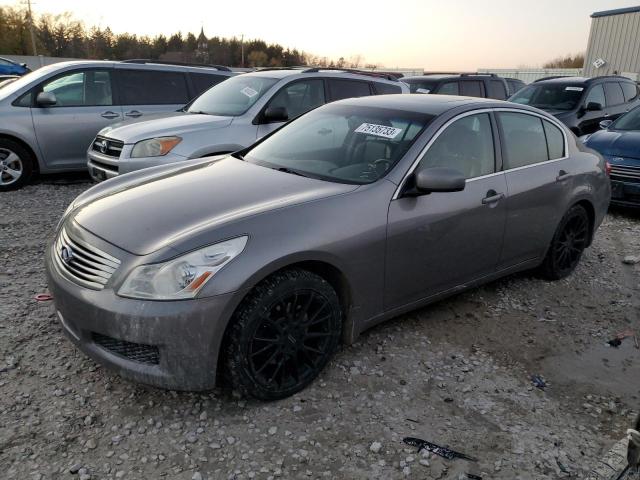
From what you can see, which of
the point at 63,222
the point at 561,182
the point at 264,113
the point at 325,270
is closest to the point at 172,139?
the point at 264,113

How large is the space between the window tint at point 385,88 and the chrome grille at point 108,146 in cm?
356

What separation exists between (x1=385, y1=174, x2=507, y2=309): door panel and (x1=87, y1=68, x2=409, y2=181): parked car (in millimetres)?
3194

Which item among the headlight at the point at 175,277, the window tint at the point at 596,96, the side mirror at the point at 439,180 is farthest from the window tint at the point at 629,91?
the headlight at the point at 175,277

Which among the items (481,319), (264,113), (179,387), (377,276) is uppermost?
(264,113)

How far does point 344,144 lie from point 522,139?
154cm

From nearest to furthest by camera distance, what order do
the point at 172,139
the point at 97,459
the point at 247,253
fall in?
the point at 97,459
the point at 247,253
the point at 172,139

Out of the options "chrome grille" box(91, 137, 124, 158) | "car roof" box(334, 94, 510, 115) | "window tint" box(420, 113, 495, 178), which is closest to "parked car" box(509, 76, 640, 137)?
"car roof" box(334, 94, 510, 115)

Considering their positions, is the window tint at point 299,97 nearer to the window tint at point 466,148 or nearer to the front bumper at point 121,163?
the front bumper at point 121,163

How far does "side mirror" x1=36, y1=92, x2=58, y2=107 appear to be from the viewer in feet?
23.4

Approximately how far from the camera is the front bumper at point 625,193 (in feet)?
23.3

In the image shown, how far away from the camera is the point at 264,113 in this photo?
21.2ft

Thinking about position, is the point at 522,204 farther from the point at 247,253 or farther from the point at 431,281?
the point at 247,253

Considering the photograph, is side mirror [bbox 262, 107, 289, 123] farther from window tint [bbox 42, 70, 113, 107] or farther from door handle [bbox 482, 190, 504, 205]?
door handle [bbox 482, 190, 504, 205]

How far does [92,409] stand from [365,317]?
5.29 feet
